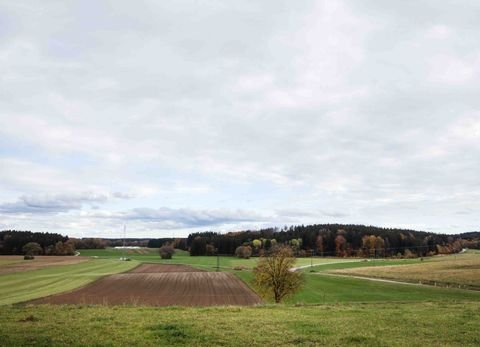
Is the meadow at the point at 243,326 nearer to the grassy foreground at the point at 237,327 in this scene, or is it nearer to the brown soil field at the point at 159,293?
the grassy foreground at the point at 237,327

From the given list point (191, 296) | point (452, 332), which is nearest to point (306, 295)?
point (191, 296)

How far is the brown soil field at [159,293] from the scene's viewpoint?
56.3 m

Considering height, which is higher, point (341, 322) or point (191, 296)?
point (341, 322)

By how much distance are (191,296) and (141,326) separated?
5149 centimetres

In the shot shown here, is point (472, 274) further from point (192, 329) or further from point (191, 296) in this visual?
point (192, 329)

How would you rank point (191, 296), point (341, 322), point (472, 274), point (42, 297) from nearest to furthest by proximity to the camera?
point (341, 322), point (42, 297), point (191, 296), point (472, 274)

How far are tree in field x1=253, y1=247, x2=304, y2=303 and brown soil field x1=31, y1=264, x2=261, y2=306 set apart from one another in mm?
7743

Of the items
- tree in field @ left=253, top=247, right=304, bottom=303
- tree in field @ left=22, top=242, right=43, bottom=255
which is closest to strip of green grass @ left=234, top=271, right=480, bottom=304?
tree in field @ left=253, top=247, right=304, bottom=303

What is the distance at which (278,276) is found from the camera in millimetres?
50594

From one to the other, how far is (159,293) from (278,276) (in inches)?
1104

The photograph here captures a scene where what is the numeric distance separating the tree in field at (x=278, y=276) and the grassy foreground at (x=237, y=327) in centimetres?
2878

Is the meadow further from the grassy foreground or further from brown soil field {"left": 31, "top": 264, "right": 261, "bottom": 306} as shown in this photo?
brown soil field {"left": 31, "top": 264, "right": 261, "bottom": 306}

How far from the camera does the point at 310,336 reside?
14.3m

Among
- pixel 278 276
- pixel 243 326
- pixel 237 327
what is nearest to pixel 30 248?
pixel 278 276
